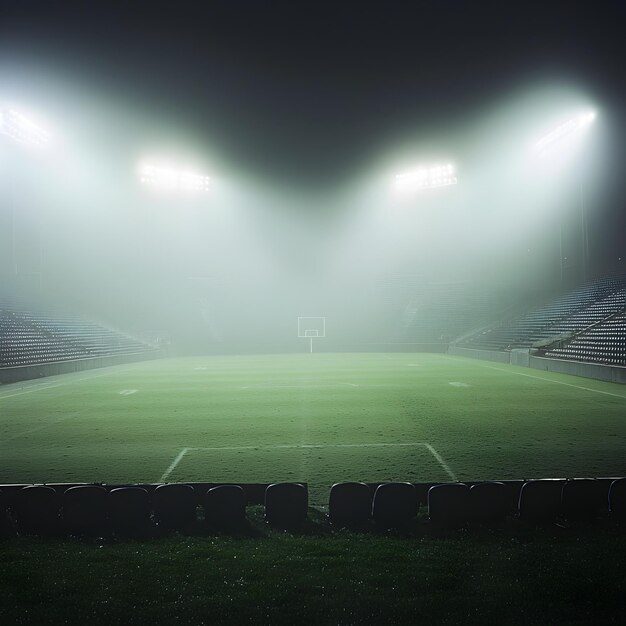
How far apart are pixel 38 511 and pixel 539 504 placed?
576cm

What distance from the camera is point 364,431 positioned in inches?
459

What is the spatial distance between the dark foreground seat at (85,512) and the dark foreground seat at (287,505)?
1897mm

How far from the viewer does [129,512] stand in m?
5.86

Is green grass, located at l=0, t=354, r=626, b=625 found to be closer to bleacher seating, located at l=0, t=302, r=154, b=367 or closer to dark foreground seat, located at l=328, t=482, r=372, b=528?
dark foreground seat, located at l=328, t=482, r=372, b=528

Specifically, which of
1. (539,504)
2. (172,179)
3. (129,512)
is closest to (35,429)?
(129,512)

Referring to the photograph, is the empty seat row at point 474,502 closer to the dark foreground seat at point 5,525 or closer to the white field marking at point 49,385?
the dark foreground seat at point 5,525

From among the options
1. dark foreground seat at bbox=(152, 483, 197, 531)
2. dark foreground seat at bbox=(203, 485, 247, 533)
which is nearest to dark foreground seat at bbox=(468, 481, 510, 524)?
dark foreground seat at bbox=(203, 485, 247, 533)

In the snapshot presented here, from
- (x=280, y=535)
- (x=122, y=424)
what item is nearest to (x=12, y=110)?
(x=122, y=424)

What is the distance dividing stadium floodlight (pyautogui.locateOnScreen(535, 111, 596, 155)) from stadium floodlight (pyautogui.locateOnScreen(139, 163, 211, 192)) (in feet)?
104

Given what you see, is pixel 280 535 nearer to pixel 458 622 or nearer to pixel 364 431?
pixel 458 622

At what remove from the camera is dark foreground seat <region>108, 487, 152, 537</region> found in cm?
585

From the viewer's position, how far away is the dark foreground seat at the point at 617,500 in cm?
605

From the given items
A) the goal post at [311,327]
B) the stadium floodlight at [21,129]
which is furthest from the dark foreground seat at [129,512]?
the goal post at [311,327]

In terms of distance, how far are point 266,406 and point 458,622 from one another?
11.8 metres
